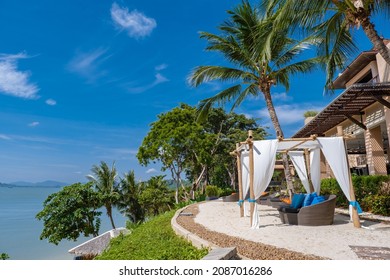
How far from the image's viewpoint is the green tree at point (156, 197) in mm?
19719

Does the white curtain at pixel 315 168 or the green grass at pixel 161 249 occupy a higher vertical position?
the white curtain at pixel 315 168

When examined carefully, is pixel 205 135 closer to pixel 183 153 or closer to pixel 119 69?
pixel 183 153

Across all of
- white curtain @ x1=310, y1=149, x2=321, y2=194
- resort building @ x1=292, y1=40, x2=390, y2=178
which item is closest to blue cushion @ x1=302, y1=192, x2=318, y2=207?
white curtain @ x1=310, y1=149, x2=321, y2=194

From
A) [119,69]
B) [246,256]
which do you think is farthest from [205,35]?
[246,256]

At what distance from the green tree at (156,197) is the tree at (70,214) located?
331 cm

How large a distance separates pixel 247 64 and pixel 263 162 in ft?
16.9

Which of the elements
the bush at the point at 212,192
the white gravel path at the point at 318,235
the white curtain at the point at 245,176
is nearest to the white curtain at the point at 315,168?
the white gravel path at the point at 318,235

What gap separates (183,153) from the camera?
56.3 feet

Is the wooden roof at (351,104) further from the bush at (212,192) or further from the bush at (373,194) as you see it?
the bush at (212,192)

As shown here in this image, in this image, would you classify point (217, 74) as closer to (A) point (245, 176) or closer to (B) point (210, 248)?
(A) point (245, 176)

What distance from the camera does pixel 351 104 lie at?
10242mm

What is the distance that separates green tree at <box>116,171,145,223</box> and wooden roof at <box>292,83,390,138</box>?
12.4 m

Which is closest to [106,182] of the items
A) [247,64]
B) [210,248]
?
[247,64]
